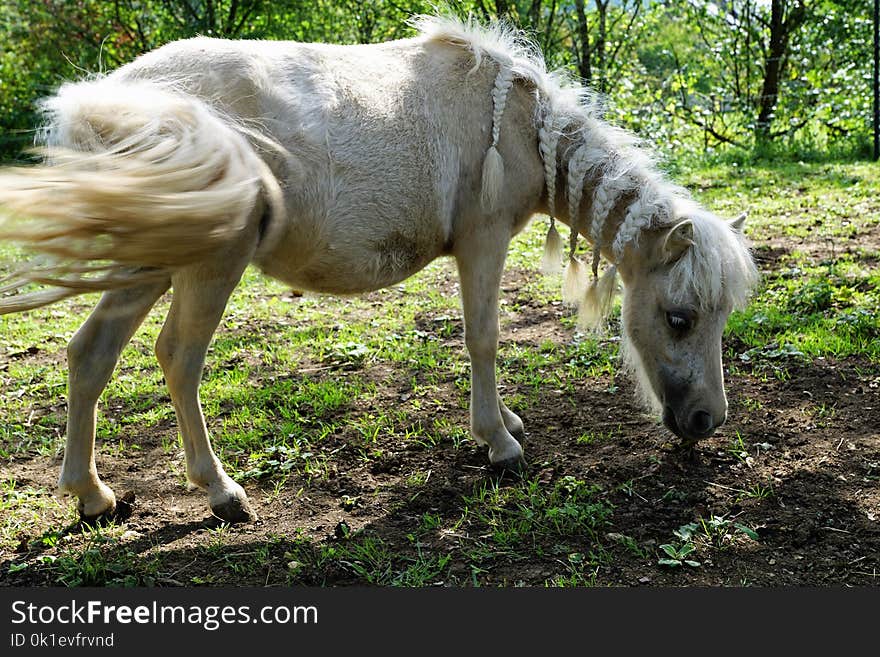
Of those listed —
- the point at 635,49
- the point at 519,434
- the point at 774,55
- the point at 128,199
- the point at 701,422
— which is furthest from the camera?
the point at 635,49

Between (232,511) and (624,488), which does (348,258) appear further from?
(624,488)

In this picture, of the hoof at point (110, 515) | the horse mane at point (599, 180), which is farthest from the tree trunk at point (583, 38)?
the hoof at point (110, 515)

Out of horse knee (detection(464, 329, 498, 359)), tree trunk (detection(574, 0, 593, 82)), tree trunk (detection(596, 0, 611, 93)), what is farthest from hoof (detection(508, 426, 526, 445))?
tree trunk (detection(574, 0, 593, 82))

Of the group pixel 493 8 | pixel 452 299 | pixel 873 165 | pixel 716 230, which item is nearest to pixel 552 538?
pixel 716 230

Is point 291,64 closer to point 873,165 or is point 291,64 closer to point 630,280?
point 630,280

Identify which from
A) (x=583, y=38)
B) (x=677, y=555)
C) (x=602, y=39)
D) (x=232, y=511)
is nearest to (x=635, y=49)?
(x=602, y=39)

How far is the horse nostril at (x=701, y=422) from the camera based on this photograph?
11.6 ft

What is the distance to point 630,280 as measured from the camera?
12.6ft

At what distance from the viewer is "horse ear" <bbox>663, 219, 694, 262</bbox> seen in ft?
11.4

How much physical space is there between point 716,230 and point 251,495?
2.56 metres

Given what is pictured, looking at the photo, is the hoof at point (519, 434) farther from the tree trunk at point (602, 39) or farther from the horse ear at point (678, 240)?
the tree trunk at point (602, 39)

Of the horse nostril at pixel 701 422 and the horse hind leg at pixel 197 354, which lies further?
the horse nostril at pixel 701 422

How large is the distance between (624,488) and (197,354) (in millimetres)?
2031

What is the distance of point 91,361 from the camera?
329 cm
